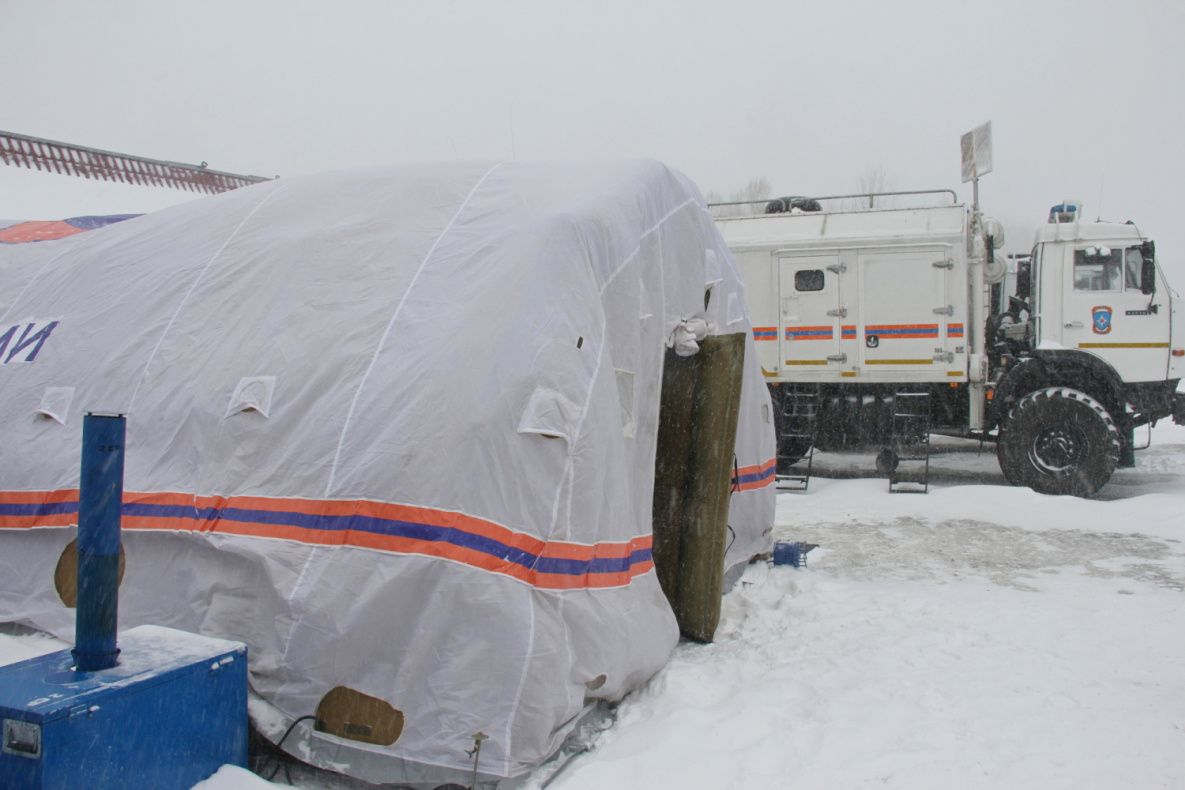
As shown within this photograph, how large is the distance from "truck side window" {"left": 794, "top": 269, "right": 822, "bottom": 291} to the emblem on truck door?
3.10 m

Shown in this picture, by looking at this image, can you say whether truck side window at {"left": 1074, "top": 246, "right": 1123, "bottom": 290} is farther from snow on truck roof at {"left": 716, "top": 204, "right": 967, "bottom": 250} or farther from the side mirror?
snow on truck roof at {"left": 716, "top": 204, "right": 967, "bottom": 250}

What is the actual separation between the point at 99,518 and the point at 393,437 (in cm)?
119

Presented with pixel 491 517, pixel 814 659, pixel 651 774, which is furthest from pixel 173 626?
pixel 814 659

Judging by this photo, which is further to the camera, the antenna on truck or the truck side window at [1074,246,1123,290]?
the antenna on truck

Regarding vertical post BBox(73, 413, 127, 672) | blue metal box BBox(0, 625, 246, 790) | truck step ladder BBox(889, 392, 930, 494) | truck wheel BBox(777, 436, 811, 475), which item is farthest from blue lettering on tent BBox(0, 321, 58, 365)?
truck step ladder BBox(889, 392, 930, 494)

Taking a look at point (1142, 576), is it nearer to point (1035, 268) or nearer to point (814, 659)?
point (814, 659)

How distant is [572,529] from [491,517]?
0.37m

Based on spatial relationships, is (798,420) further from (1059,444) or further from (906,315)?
(1059,444)

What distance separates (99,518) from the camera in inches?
101

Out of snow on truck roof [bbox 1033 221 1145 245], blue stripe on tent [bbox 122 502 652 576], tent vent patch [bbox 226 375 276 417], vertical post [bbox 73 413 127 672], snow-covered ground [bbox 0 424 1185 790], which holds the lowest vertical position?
snow-covered ground [bbox 0 424 1185 790]

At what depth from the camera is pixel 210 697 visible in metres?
2.94

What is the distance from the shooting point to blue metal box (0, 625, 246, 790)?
241 cm

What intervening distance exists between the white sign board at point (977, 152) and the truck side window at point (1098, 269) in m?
1.58

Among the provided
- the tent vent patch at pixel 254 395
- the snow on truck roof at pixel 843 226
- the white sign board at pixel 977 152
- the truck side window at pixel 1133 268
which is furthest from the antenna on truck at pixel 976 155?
the tent vent patch at pixel 254 395
